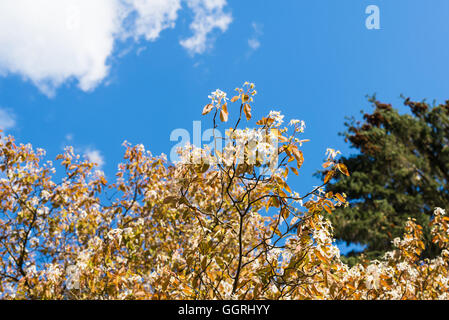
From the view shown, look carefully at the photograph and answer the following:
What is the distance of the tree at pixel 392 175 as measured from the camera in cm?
1261

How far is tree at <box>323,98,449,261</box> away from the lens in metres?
12.6

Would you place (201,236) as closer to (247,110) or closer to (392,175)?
(247,110)

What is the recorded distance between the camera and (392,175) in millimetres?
14695

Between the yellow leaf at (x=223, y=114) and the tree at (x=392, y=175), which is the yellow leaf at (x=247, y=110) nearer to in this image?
the yellow leaf at (x=223, y=114)

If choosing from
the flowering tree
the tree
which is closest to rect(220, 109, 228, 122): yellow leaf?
the flowering tree

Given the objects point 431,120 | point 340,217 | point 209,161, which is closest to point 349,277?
point 209,161

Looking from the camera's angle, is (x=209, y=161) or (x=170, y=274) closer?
(x=209, y=161)

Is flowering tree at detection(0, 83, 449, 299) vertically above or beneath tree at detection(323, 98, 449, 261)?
beneath

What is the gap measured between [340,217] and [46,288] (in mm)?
10363

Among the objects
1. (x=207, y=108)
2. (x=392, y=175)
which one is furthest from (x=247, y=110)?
(x=392, y=175)

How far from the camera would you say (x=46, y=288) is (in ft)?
15.5

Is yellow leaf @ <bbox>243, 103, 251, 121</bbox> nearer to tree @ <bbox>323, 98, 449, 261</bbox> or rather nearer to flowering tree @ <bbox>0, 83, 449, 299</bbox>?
flowering tree @ <bbox>0, 83, 449, 299</bbox>
